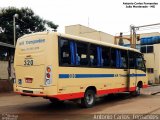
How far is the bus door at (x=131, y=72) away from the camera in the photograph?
16.8 m

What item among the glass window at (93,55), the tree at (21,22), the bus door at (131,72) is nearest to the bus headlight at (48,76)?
the glass window at (93,55)

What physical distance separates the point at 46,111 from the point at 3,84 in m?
9.84

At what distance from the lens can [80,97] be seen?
12.5 metres

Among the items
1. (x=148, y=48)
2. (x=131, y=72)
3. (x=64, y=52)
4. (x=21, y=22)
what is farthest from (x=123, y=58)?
(x=148, y=48)

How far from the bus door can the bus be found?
7.12ft

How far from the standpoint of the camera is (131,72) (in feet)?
55.9

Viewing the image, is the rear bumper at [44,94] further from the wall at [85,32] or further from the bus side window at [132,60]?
the wall at [85,32]

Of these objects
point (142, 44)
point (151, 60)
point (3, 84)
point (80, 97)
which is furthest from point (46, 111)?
point (142, 44)

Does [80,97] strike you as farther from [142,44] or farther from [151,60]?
[142,44]

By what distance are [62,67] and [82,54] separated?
5.04 feet

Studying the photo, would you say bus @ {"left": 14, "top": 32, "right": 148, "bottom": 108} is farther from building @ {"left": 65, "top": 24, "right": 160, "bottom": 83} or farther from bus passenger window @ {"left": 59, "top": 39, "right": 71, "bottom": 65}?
building @ {"left": 65, "top": 24, "right": 160, "bottom": 83}

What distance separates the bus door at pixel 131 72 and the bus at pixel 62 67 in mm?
2170

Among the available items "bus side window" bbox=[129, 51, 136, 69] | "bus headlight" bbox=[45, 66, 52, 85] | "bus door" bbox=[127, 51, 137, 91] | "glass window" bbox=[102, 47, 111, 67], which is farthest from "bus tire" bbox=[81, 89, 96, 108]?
"bus side window" bbox=[129, 51, 136, 69]

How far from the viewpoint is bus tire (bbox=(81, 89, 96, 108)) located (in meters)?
12.9
